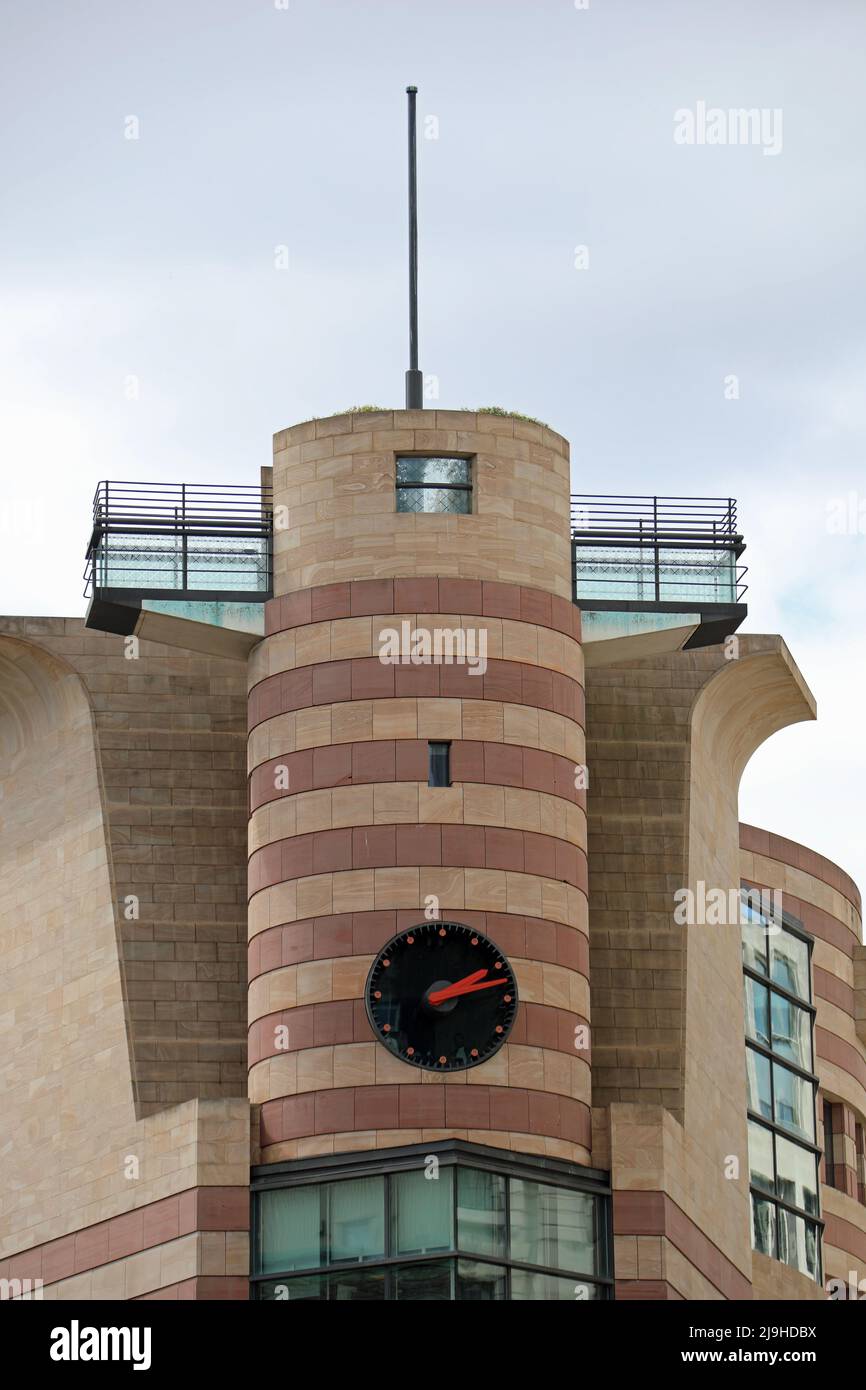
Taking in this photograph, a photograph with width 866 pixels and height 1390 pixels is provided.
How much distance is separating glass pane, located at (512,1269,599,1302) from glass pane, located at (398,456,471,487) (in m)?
18.5

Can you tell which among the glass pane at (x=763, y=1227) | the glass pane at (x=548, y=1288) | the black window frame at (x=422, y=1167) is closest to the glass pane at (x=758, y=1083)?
the glass pane at (x=763, y=1227)

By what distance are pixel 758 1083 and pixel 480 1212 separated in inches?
695

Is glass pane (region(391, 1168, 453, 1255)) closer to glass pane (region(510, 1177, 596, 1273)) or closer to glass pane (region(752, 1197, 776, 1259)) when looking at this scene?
glass pane (region(510, 1177, 596, 1273))

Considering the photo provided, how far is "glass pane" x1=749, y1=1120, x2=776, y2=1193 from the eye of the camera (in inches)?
3189

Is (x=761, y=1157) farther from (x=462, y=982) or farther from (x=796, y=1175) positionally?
(x=462, y=982)

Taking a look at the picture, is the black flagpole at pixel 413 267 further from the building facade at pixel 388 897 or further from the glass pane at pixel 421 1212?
the glass pane at pixel 421 1212

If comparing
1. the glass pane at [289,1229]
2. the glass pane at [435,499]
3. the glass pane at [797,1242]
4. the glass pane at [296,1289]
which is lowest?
the glass pane at [296,1289]

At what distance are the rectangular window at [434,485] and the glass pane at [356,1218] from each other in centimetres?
1591

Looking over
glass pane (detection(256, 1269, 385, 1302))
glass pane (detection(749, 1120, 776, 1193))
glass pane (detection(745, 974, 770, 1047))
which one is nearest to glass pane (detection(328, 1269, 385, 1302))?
glass pane (detection(256, 1269, 385, 1302))

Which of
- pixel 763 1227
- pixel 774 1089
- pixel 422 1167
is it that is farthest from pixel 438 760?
pixel 774 1089

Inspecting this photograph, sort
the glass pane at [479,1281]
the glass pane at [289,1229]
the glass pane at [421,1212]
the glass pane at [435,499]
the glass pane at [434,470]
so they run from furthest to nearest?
the glass pane at [434,470], the glass pane at [435,499], the glass pane at [289,1229], the glass pane at [421,1212], the glass pane at [479,1281]

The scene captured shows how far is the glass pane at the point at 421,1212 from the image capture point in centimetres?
6662

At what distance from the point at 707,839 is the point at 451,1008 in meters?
13.1
